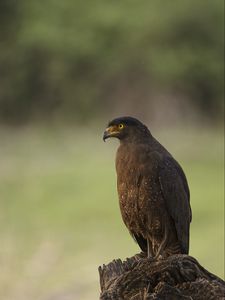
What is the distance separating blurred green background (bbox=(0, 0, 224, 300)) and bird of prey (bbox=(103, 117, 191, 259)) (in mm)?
5966

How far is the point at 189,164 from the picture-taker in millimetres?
24250

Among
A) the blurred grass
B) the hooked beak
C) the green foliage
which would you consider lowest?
the hooked beak

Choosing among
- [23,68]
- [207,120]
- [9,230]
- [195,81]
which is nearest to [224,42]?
[195,81]

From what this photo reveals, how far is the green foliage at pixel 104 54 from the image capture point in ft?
108

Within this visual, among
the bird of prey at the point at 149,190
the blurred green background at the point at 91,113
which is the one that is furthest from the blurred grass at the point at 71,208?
the bird of prey at the point at 149,190

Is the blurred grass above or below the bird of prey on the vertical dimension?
above

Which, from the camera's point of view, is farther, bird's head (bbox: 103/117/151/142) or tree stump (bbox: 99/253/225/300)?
bird's head (bbox: 103/117/151/142)

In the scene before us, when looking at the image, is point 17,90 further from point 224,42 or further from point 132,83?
point 224,42

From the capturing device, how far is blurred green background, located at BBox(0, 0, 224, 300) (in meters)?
16.4

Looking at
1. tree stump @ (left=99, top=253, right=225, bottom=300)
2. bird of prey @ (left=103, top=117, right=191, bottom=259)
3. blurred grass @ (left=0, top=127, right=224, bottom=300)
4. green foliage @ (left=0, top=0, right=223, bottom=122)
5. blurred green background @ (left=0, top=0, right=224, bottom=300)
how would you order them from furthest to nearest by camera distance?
1. green foliage @ (left=0, top=0, right=223, bottom=122)
2. blurred green background @ (left=0, top=0, right=224, bottom=300)
3. blurred grass @ (left=0, top=127, right=224, bottom=300)
4. bird of prey @ (left=103, top=117, right=191, bottom=259)
5. tree stump @ (left=99, top=253, right=225, bottom=300)

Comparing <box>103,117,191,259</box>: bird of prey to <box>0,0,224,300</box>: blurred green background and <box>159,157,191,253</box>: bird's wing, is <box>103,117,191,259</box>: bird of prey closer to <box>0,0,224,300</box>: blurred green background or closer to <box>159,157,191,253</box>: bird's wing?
<box>159,157,191,253</box>: bird's wing

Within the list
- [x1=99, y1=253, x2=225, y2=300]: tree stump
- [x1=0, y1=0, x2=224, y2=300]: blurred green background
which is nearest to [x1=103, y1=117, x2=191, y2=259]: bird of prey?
[x1=99, y1=253, x2=225, y2=300]: tree stump

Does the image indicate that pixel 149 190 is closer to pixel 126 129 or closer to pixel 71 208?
pixel 126 129

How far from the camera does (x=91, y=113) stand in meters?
31.7
